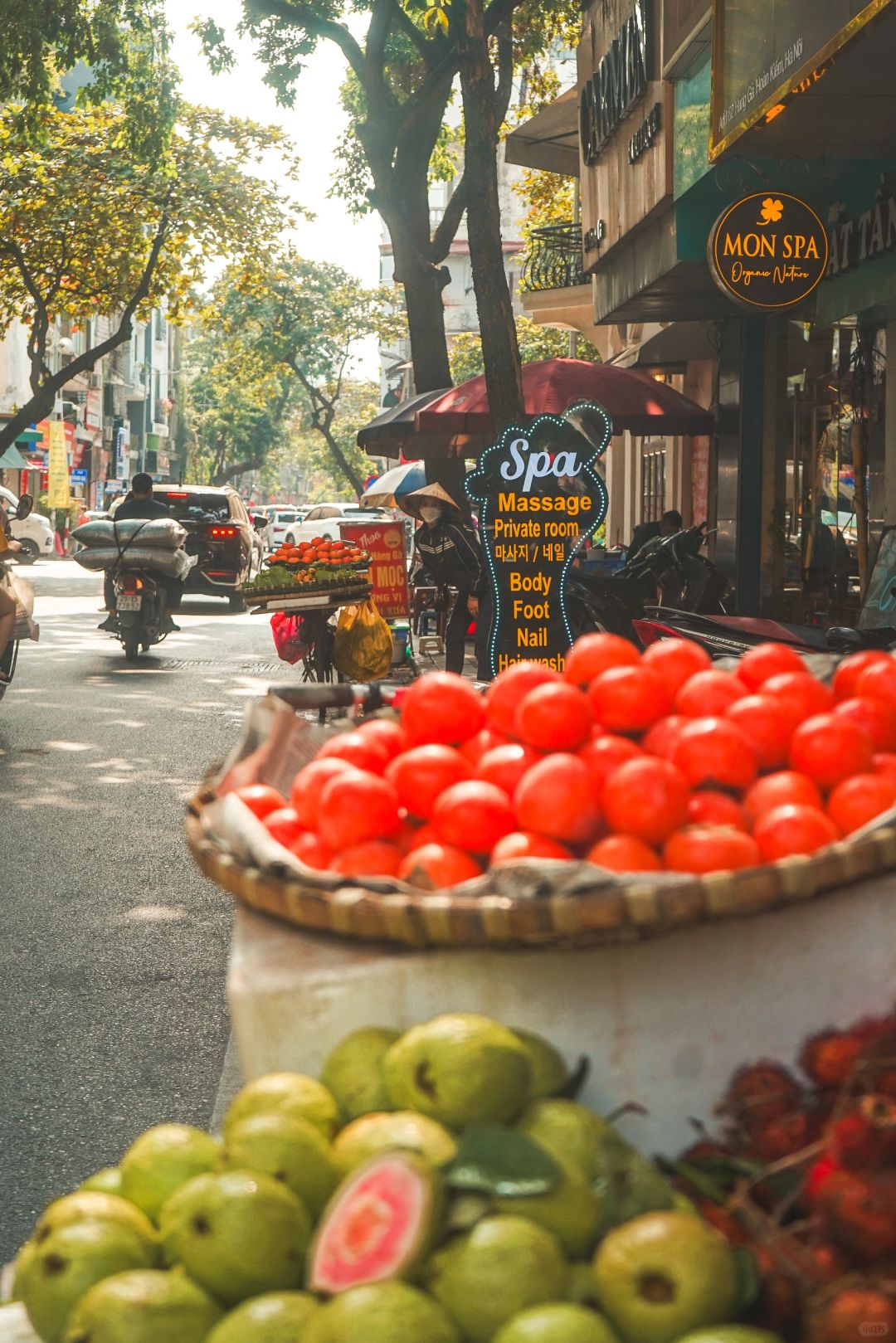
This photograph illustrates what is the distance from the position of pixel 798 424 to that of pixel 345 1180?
13732mm

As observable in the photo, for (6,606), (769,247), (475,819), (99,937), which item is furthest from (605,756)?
(6,606)

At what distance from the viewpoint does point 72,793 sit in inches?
341

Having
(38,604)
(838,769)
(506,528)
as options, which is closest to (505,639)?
A: (506,528)

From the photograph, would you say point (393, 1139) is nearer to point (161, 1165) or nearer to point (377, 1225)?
point (377, 1225)

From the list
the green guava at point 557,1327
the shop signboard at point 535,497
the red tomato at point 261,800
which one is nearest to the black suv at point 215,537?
the shop signboard at point 535,497

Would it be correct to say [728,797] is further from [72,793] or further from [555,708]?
[72,793]

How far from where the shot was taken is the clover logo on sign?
31.1ft

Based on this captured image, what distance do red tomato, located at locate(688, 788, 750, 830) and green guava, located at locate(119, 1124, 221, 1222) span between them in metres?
0.74

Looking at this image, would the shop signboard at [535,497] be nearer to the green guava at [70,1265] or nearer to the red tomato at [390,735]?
the red tomato at [390,735]

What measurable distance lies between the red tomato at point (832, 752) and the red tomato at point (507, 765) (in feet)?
1.23

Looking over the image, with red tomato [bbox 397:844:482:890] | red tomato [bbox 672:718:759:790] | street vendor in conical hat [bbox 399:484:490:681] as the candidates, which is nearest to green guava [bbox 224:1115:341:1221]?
red tomato [bbox 397:844:482:890]

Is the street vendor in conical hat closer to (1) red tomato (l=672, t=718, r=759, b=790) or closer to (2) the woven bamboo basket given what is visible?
(1) red tomato (l=672, t=718, r=759, b=790)

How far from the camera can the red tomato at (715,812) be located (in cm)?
212

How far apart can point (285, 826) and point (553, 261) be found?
2129cm
